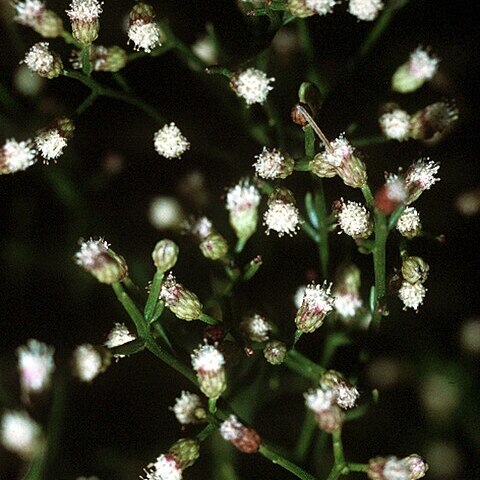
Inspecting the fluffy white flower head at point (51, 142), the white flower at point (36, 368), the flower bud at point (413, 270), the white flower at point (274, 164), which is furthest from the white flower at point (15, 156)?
the flower bud at point (413, 270)

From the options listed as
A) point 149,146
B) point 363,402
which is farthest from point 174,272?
point 363,402

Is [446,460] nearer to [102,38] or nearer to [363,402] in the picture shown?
[363,402]

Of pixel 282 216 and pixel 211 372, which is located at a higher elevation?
pixel 282 216

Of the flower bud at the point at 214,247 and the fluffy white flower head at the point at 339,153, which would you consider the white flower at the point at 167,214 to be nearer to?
the flower bud at the point at 214,247

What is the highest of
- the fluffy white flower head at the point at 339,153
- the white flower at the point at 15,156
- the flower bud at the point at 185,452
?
the fluffy white flower head at the point at 339,153

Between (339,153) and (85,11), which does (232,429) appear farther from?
(85,11)

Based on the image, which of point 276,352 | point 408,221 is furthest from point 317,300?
point 408,221

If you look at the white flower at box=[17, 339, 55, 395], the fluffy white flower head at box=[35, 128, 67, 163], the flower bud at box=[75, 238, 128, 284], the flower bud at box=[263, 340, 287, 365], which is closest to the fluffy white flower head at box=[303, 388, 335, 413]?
the flower bud at box=[263, 340, 287, 365]

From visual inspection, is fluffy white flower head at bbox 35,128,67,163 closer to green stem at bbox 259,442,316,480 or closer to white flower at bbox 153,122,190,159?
white flower at bbox 153,122,190,159
